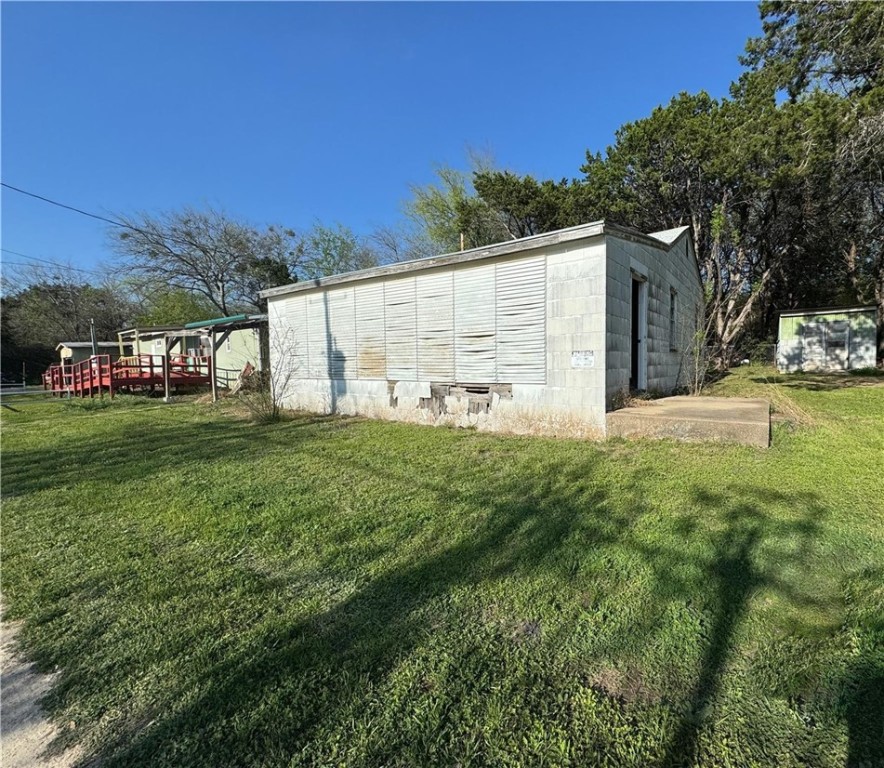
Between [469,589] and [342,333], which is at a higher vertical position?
[342,333]

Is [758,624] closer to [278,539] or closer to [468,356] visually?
[278,539]

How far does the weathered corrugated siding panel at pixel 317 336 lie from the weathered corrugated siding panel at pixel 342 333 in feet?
0.61

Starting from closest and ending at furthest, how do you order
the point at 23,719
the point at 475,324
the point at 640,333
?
the point at 23,719 < the point at 475,324 < the point at 640,333

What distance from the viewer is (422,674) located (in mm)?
1783

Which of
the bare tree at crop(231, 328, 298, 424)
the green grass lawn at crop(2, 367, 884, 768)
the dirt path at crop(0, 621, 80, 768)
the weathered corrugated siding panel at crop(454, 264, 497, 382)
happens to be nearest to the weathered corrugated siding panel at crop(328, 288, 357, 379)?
the bare tree at crop(231, 328, 298, 424)

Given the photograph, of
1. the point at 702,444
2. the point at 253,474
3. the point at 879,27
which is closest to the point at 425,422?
the point at 253,474

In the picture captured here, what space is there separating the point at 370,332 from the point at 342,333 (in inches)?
32.5

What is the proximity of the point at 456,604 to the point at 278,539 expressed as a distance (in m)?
1.50

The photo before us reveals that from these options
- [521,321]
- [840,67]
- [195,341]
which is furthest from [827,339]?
[195,341]

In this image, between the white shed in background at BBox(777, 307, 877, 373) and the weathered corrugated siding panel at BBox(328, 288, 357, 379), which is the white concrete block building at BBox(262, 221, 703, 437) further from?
the white shed in background at BBox(777, 307, 877, 373)

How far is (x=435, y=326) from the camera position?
7.45 meters

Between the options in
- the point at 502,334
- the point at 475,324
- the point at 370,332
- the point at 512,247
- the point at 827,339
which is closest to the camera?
the point at 512,247

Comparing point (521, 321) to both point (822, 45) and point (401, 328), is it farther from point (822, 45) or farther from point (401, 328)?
point (822, 45)

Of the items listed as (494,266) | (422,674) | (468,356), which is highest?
(494,266)
